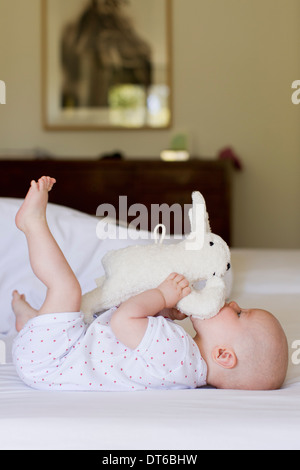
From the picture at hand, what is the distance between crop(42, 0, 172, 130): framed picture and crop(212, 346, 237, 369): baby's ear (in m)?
3.35

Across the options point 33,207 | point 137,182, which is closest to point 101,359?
point 33,207

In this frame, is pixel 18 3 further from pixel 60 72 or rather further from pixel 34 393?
pixel 34 393

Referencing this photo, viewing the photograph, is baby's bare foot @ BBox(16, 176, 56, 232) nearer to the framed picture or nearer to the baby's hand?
the baby's hand

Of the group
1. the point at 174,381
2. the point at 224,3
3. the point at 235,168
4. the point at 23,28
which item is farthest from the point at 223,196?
the point at 174,381

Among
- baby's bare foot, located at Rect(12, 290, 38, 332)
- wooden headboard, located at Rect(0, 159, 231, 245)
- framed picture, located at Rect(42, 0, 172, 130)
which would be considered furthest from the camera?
framed picture, located at Rect(42, 0, 172, 130)

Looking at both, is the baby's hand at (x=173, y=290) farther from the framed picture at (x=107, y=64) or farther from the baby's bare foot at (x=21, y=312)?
the framed picture at (x=107, y=64)

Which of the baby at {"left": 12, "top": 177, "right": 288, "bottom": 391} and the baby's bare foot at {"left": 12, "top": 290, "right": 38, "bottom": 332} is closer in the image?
the baby at {"left": 12, "top": 177, "right": 288, "bottom": 391}

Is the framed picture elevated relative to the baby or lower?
elevated

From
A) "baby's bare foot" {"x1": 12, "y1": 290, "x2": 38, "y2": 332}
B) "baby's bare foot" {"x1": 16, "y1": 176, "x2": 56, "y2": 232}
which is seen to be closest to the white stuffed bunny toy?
"baby's bare foot" {"x1": 16, "y1": 176, "x2": 56, "y2": 232}

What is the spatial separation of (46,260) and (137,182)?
8.95ft

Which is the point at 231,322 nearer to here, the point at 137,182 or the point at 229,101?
the point at 137,182

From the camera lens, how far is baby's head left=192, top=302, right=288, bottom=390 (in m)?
1.19

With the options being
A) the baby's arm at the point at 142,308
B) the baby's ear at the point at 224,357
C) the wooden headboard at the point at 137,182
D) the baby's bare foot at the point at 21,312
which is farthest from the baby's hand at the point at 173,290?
the wooden headboard at the point at 137,182

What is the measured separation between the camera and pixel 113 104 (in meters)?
4.45
